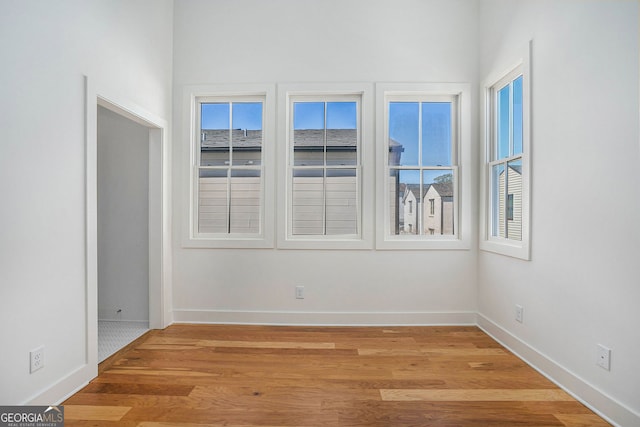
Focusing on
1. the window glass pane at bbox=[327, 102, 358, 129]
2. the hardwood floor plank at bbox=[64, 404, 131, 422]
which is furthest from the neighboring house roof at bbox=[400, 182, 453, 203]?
the hardwood floor plank at bbox=[64, 404, 131, 422]

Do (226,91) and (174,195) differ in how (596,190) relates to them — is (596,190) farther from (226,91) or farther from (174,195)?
(174,195)

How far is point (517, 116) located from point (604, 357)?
1861mm

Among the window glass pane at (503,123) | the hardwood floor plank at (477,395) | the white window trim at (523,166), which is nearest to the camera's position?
the hardwood floor plank at (477,395)

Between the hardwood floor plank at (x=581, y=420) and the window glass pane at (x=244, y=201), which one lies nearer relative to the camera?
the hardwood floor plank at (x=581, y=420)

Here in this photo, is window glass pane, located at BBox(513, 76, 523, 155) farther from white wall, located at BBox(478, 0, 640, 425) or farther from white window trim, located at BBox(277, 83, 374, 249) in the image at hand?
white window trim, located at BBox(277, 83, 374, 249)

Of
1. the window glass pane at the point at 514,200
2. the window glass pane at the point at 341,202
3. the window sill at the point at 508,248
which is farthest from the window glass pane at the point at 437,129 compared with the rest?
the window sill at the point at 508,248

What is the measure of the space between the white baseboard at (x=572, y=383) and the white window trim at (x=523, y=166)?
2.30 ft

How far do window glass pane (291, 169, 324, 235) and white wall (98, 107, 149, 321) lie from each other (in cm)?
150

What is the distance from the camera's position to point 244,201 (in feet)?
11.1

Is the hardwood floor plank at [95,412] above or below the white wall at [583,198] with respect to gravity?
below

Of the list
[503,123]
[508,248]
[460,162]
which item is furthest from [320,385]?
[503,123]

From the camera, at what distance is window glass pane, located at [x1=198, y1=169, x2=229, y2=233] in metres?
3.39

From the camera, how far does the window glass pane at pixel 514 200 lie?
2.67 meters

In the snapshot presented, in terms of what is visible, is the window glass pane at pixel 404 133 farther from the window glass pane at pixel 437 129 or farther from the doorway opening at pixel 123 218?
the doorway opening at pixel 123 218
